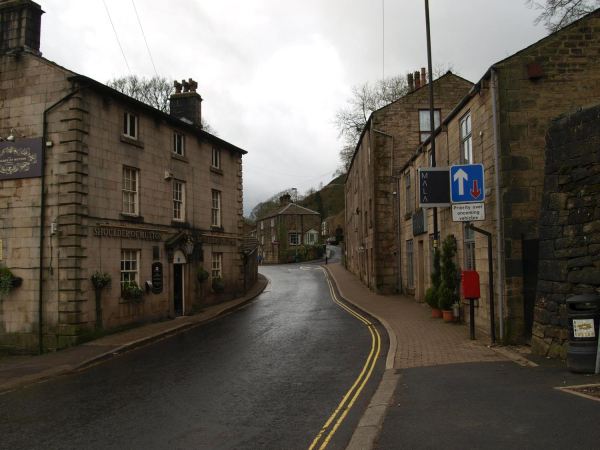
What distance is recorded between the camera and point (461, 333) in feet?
40.2

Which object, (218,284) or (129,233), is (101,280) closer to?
(129,233)

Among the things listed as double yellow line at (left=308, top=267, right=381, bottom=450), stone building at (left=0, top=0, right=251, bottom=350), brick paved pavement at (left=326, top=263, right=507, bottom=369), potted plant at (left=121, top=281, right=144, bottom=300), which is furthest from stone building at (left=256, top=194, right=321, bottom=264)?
double yellow line at (left=308, top=267, right=381, bottom=450)

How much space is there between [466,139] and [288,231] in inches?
2143

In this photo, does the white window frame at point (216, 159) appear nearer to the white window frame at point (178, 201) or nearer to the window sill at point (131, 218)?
the white window frame at point (178, 201)

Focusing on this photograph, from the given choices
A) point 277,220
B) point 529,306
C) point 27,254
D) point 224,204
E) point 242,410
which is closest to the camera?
point 242,410

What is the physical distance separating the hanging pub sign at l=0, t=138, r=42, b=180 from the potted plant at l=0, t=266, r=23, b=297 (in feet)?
9.66

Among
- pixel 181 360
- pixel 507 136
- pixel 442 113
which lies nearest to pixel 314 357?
pixel 181 360

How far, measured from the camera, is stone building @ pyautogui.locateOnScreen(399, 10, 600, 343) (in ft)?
33.9

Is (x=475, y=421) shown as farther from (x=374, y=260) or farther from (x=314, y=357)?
(x=374, y=260)

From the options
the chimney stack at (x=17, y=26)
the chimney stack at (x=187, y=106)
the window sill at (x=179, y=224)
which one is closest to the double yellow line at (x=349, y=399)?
the window sill at (x=179, y=224)

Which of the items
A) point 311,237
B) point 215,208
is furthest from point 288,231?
point 215,208

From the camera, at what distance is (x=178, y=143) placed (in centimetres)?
2062

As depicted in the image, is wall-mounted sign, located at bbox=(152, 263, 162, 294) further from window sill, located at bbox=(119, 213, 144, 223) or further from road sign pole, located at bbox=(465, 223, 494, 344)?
road sign pole, located at bbox=(465, 223, 494, 344)

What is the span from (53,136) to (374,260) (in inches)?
630
